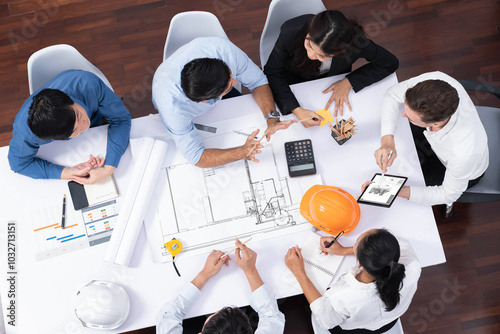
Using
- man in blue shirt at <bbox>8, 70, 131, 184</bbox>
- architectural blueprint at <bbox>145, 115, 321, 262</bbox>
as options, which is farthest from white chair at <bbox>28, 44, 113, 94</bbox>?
architectural blueprint at <bbox>145, 115, 321, 262</bbox>

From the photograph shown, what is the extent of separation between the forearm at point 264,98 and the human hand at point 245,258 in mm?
666

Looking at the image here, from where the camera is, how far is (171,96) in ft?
5.99

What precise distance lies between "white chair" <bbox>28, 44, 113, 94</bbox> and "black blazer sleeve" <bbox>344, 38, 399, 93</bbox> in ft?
4.66

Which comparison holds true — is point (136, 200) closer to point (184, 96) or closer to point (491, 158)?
point (184, 96)

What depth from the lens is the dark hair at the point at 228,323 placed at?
1585 millimetres

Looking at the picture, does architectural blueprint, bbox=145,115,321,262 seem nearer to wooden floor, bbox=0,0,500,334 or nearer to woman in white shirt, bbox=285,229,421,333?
woman in white shirt, bbox=285,229,421,333

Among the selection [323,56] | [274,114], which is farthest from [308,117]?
[323,56]

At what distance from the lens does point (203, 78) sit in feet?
5.50

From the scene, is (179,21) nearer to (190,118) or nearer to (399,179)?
(190,118)

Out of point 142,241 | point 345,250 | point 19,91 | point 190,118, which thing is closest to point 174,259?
point 142,241

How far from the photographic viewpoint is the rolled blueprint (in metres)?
1.83

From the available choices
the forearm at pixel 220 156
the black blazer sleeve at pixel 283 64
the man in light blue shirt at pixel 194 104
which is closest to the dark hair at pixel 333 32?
the black blazer sleeve at pixel 283 64

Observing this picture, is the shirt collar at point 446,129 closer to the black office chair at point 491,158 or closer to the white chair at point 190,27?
the black office chair at point 491,158

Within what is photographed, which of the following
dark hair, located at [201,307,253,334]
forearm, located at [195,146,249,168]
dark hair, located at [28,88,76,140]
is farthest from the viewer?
forearm, located at [195,146,249,168]
